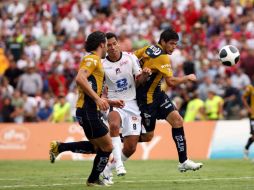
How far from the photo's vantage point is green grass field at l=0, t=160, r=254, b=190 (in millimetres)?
14797

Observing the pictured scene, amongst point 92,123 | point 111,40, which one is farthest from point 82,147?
point 111,40

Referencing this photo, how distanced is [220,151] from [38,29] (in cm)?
931

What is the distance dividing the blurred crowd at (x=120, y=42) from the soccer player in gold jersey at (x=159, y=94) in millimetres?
11380

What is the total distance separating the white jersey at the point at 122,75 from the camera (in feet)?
53.2

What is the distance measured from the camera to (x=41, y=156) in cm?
2600

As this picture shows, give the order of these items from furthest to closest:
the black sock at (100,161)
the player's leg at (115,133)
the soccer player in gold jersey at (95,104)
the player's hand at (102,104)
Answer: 1. the player's leg at (115,133)
2. the black sock at (100,161)
3. the soccer player in gold jersey at (95,104)
4. the player's hand at (102,104)

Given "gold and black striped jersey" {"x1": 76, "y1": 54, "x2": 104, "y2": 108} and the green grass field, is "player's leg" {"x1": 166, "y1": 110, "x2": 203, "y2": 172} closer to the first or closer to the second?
the green grass field

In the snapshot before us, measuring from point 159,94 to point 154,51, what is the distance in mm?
849

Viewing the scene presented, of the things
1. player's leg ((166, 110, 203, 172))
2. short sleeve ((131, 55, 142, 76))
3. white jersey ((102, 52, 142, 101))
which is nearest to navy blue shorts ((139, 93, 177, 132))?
player's leg ((166, 110, 203, 172))

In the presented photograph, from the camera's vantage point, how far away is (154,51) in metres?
16.4

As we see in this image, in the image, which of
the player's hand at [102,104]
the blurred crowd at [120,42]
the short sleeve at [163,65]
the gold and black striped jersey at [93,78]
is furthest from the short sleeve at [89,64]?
the blurred crowd at [120,42]

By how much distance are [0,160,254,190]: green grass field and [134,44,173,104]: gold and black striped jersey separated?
1.57 metres

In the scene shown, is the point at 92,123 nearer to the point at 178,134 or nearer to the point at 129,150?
the point at 129,150

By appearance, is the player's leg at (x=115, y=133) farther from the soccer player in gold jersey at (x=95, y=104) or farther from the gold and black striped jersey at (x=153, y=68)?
the soccer player in gold jersey at (x=95, y=104)
